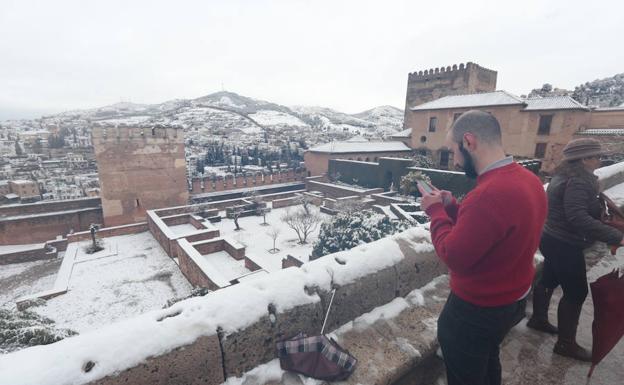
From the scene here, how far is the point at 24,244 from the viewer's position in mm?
15242

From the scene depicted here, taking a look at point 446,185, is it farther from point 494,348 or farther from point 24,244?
point 24,244

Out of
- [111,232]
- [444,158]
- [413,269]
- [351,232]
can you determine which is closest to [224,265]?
[351,232]

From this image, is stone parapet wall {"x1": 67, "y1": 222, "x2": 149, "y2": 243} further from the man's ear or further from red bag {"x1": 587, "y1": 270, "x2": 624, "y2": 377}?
red bag {"x1": 587, "y1": 270, "x2": 624, "y2": 377}

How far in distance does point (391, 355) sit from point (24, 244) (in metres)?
20.8

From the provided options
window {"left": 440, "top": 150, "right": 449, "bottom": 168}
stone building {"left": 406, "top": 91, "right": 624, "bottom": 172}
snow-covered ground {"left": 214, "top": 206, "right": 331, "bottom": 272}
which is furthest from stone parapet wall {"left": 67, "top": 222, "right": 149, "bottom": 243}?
window {"left": 440, "top": 150, "right": 449, "bottom": 168}

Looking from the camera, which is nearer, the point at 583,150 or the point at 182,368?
the point at 182,368

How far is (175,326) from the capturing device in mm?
1289

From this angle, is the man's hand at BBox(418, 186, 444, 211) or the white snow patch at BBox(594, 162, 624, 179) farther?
the white snow patch at BBox(594, 162, 624, 179)

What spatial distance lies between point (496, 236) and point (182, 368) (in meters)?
1.37

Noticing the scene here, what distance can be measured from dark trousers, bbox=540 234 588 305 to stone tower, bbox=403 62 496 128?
91.7 ft

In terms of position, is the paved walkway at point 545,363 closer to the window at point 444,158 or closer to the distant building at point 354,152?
the window at point 444,158

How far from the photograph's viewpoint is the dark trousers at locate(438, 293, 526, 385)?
119 cm

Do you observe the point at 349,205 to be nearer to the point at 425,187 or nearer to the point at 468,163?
the point at 425,187

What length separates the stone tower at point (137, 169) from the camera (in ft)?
50.6
